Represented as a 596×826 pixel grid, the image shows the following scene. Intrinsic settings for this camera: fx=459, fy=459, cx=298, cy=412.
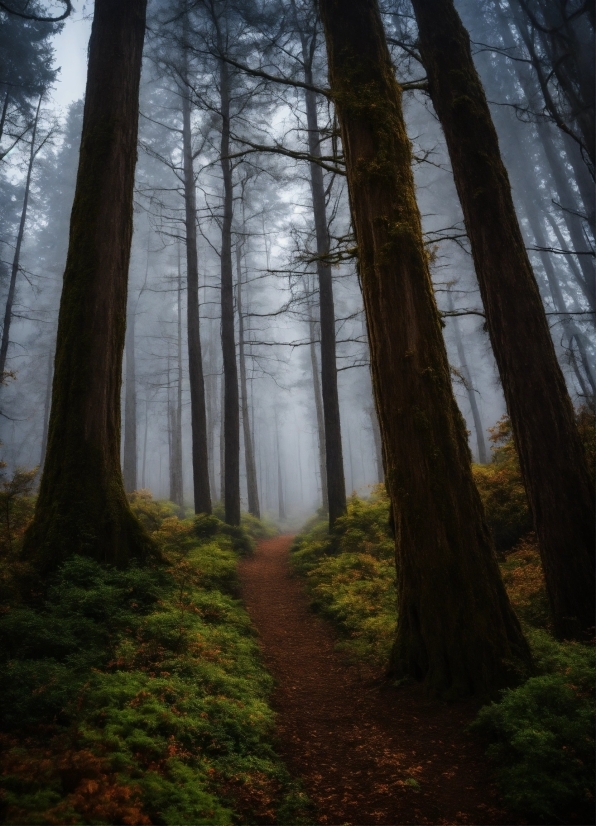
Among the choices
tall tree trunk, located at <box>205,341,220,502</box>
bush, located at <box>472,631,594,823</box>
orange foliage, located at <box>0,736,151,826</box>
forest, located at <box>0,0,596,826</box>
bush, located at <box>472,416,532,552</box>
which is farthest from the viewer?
tall tree trunk, located at <box>205,341,220,502</box>

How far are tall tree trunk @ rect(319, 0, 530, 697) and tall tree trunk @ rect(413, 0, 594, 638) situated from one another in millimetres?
1061

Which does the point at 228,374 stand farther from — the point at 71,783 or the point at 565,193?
the point at 565,193

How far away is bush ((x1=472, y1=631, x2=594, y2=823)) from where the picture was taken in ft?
8.64

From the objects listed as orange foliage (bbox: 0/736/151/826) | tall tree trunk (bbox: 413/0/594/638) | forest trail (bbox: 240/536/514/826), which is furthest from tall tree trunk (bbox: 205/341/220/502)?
orange foliage (bbox: 0/736/151/826)

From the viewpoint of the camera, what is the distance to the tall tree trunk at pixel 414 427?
427 centimetres

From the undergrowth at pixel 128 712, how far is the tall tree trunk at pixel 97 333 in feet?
1.82

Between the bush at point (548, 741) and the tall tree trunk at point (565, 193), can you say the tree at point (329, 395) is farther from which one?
the tall tree trunk at point (565, 193)

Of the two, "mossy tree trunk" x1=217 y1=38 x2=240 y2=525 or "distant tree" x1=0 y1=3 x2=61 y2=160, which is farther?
"distant tree" x1=0 y1=3 x2=61 y2=160

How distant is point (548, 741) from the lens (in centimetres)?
297

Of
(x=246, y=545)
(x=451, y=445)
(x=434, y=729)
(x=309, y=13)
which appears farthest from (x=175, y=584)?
(x=309, y=13)

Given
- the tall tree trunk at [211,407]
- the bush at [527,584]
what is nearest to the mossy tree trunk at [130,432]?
the tall tree trunk at [211,407]

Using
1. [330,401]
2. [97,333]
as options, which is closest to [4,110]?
[97,333]

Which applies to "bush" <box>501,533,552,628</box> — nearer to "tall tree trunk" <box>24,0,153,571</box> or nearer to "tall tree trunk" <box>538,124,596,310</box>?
"tall tree trunk" <box>24,0,153,571</box>

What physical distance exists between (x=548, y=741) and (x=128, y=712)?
281 cm
